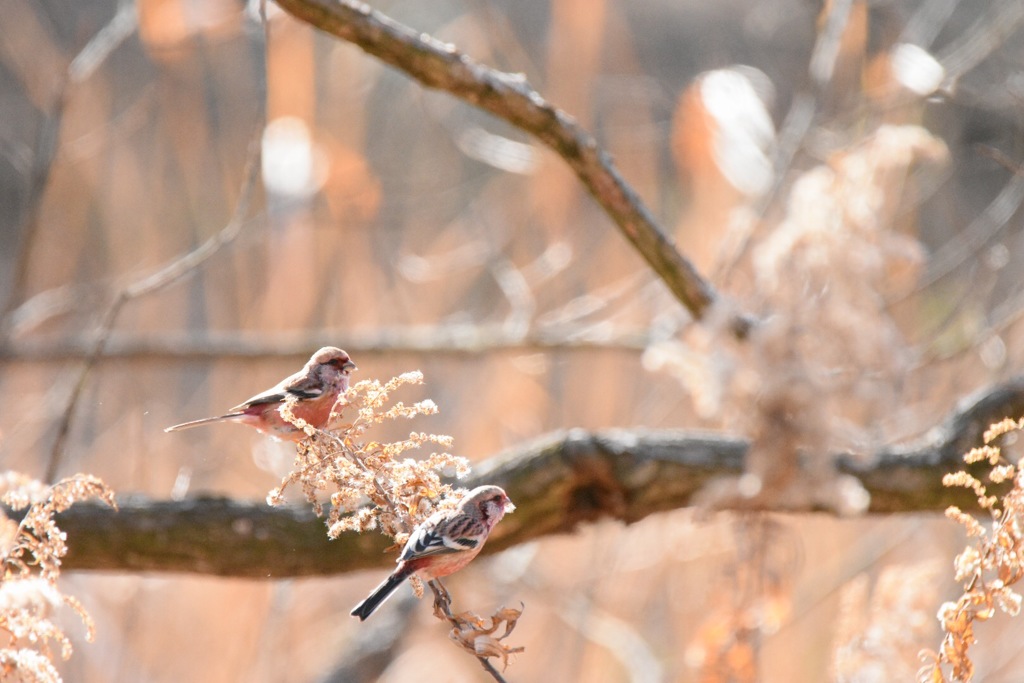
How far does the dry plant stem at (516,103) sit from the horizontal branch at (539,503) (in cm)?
39

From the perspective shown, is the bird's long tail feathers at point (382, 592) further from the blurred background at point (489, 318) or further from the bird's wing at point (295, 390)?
the blurred background at point (489, 318)

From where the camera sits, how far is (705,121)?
4465mm

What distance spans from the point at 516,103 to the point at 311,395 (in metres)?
1.10

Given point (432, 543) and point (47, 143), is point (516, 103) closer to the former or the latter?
point (432, 543)

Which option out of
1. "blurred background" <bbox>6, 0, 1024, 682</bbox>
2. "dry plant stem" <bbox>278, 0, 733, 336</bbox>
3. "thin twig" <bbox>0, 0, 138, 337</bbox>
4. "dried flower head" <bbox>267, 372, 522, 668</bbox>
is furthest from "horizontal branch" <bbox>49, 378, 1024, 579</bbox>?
"thin twig" <bbox>0, 0, 138, 337</bbox>

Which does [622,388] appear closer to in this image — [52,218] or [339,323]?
[339,323]

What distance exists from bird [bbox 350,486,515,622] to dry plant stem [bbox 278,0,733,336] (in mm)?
1254

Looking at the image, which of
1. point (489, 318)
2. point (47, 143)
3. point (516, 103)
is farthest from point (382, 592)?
point (489, 318)

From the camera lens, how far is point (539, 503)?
2.59 meters

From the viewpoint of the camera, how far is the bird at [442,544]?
1.26 metres

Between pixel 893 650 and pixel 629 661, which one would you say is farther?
pixel 629 661

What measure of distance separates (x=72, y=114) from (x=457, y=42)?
199 cm

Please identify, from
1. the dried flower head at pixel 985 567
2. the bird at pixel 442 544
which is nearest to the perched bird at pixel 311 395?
the bird at pixel 442 544

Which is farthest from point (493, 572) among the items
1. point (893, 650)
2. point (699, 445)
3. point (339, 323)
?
point (893, 650)
